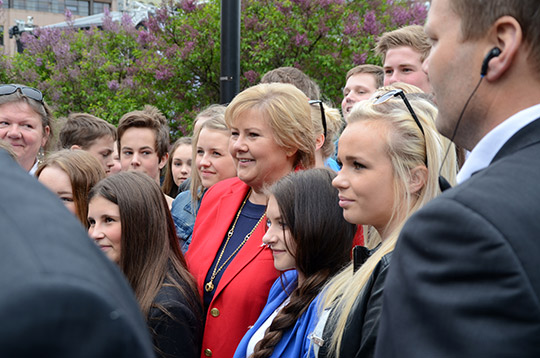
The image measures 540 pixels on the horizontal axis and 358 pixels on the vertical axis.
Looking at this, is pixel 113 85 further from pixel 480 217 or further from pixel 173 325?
pixel 480 217

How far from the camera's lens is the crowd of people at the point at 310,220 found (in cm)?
76

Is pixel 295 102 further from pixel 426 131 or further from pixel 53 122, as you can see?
pixel 53 122

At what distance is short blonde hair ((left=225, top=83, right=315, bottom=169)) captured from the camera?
345 centimetres

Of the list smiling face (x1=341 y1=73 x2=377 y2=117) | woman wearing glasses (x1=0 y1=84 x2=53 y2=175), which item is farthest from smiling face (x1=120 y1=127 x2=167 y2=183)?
smiling face (x1=341 y1=73 x2=377 y2=117)

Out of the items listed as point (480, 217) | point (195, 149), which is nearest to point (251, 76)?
point (195, 149)

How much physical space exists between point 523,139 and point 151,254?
2301 millimetres

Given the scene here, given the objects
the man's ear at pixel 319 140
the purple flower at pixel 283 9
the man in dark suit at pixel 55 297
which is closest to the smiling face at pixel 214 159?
the man's ear at pixel 319 140

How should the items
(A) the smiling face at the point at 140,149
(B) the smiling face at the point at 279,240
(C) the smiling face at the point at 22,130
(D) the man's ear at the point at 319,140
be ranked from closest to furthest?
(B) the smiling face at the point at 279,240 → (D) the man's ear at the point at 319,140 → (C) the smiling face at the point at 22,130 → (A) the smiling face at the point at 140,149

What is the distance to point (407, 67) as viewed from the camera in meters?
4.83

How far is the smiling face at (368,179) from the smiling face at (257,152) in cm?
89

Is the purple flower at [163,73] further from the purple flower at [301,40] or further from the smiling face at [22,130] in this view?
the smiling face at [22,130]

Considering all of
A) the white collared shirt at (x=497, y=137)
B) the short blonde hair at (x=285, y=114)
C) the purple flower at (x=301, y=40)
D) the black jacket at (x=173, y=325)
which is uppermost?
the purple flower at (x=301, y=40)

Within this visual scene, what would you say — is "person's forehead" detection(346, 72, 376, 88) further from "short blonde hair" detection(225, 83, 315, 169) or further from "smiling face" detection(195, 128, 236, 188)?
"short blonde hair" detection(225, 83, 315, 169)

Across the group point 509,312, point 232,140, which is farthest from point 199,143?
point 509,312
